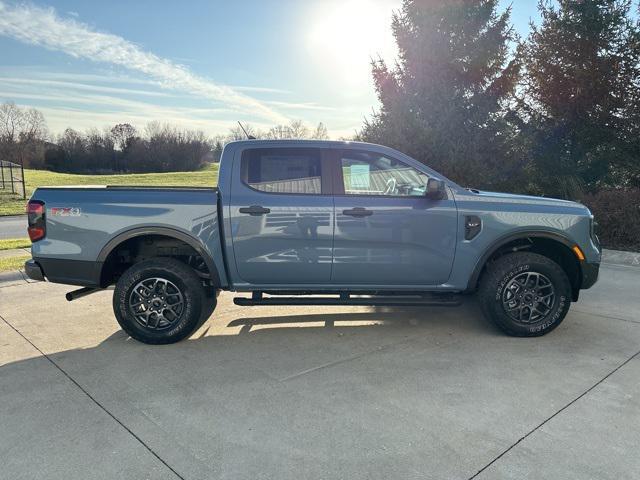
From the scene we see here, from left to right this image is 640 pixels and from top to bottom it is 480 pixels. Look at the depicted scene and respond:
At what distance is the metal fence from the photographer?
2666 centimetres

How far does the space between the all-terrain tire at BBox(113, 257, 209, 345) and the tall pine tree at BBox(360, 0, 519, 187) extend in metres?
8.58

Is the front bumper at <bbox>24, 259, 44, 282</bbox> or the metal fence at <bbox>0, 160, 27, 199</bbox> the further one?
the metal fence at <bbox>0, 160, 27, 199</bbox>

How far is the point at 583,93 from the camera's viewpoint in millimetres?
10539

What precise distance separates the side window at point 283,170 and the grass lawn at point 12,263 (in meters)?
4.84

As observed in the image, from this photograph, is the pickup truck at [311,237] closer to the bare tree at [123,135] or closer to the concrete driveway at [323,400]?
the concrete driveway at [323,400]

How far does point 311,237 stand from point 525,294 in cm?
212

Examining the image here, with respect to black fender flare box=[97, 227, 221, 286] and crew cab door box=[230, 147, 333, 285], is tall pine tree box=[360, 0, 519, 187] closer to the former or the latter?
crew cab door box=[230, 147, 333, 285]

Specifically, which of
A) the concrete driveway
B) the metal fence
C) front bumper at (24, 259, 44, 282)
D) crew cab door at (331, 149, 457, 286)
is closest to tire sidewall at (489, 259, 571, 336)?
the concrete driveway

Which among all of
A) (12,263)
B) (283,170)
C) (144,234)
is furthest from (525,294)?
(12,263)

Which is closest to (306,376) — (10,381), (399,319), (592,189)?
(399,319)

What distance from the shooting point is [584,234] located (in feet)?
13.7

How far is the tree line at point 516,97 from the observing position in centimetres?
1018

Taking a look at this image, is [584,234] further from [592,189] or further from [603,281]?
[592,189]

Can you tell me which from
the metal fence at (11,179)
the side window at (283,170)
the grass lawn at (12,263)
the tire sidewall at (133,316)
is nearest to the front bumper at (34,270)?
the tire sidewall at (133,316)
